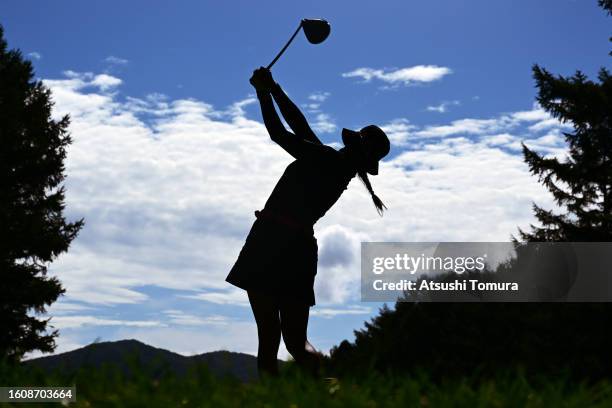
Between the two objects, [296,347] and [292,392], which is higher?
[296,347]

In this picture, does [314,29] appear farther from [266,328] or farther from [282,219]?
[266,328]

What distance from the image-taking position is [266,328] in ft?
17.9

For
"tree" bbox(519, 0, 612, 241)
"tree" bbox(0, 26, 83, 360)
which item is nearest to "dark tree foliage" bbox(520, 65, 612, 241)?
"tree" bbox(519, 0, 612, 241)

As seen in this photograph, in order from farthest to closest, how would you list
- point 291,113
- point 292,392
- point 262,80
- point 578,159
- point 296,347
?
point 578,159, point 291,113, point 262,80, point 296,347, point 292,392

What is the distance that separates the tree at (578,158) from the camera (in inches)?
858

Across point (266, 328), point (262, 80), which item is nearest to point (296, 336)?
point (266, 328)

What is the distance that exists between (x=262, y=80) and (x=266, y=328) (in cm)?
192

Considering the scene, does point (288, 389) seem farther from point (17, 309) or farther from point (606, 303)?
point (17, 309)

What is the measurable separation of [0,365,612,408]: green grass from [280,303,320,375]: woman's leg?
0.77 meters

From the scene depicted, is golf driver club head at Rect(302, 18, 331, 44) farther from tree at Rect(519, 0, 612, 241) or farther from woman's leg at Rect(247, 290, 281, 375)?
tree at Rect(519, 0, 612, 241)

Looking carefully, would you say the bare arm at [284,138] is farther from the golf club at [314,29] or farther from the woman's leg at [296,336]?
the golf club at [314,29]

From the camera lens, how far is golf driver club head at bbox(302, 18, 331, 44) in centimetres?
698

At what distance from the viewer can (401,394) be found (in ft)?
12.7

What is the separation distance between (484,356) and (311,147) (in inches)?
588
